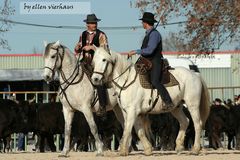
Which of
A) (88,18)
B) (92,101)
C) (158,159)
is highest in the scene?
(88,18)

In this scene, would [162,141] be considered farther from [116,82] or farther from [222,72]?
[222,72]

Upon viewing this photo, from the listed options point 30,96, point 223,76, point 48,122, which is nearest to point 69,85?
point 48,122

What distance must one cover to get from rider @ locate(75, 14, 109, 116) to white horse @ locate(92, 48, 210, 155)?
29.7 inches

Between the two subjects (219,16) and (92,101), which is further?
(219,16)

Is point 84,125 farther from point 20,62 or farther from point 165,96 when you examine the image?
point 20,62

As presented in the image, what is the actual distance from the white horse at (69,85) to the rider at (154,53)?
1.57 meters

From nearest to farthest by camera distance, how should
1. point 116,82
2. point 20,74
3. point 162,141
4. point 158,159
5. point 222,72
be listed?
1. point 158,159
2. point 116,82
3. point 162,141
4. point 20,74
5. point 222,72

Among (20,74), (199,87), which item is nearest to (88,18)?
(199,87)

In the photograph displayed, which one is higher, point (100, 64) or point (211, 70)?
point (211, 70)

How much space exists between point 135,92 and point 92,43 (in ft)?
6.30

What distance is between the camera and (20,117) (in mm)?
27531

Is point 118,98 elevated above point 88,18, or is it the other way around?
point 88,18

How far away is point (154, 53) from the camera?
18531 mm

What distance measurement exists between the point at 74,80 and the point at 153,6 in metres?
6.05
